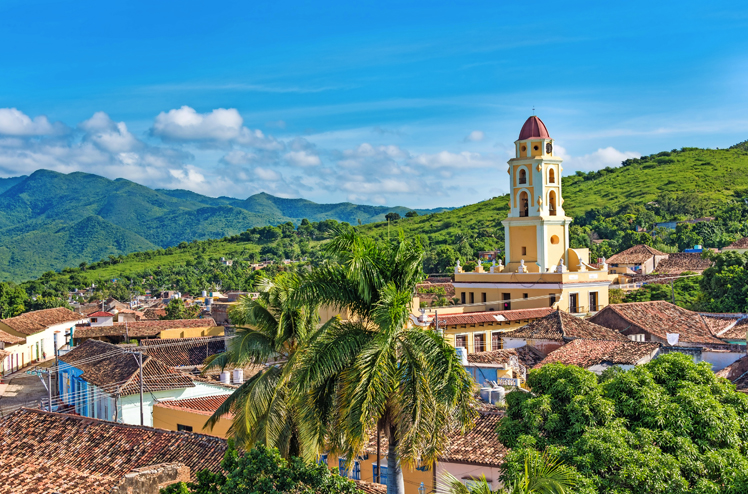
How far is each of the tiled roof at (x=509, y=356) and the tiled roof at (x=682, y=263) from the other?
50.2 meters

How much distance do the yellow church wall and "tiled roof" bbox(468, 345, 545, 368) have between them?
23365mm

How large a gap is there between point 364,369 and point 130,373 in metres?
17.7

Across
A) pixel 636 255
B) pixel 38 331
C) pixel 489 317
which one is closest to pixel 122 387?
pixel 489 317

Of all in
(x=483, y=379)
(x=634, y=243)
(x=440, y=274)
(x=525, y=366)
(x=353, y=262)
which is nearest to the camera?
(x=353, y=262)

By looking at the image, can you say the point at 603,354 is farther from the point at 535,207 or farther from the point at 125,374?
the point at 535,207

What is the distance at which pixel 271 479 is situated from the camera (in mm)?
10039

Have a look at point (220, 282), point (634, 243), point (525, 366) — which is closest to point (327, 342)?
point (525, 366)

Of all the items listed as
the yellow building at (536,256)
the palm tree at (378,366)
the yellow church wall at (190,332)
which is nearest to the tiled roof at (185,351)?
the yellow church wall at (190,332)

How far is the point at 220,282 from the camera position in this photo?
117 m

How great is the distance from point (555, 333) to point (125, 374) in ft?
53.3

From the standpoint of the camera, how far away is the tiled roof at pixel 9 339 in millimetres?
50372

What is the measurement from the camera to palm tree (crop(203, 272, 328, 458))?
1243 cm

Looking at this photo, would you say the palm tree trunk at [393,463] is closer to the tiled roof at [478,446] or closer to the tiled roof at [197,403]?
the tiled roof at [478,446]

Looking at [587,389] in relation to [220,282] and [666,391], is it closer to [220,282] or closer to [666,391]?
[666,391]
